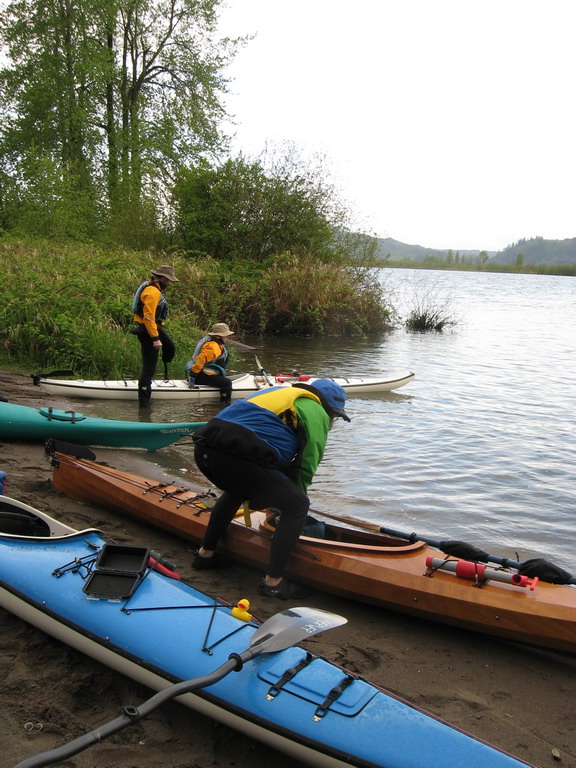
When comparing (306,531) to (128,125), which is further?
(128,125)

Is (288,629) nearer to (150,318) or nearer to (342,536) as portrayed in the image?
(342,536)

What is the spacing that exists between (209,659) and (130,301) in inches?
346

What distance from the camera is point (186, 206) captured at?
57.2 ft

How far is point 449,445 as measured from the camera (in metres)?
Answer: 7.97

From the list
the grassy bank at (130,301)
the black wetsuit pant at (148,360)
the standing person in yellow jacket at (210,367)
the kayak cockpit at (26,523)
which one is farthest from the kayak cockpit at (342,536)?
the grassy bank at (130,301)

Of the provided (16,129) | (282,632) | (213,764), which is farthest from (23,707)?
(16,129)

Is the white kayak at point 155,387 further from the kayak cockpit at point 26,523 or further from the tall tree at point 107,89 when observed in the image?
the tall tree at point 107,89

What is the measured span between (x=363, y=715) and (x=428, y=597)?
1200 mm

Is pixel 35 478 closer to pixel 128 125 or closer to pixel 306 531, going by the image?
pixel 306 531

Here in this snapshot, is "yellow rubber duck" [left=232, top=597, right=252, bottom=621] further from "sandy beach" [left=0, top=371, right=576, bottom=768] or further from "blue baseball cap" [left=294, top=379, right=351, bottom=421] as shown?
"blue baseball cap" [left=294, top=379, right=351, bottom=421]

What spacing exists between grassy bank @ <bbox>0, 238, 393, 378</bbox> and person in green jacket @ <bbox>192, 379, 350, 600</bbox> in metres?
6.28

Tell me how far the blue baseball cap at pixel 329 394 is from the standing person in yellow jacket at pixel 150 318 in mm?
4339

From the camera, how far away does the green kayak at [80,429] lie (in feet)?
20.2

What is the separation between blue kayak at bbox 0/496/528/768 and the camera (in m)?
2.29
